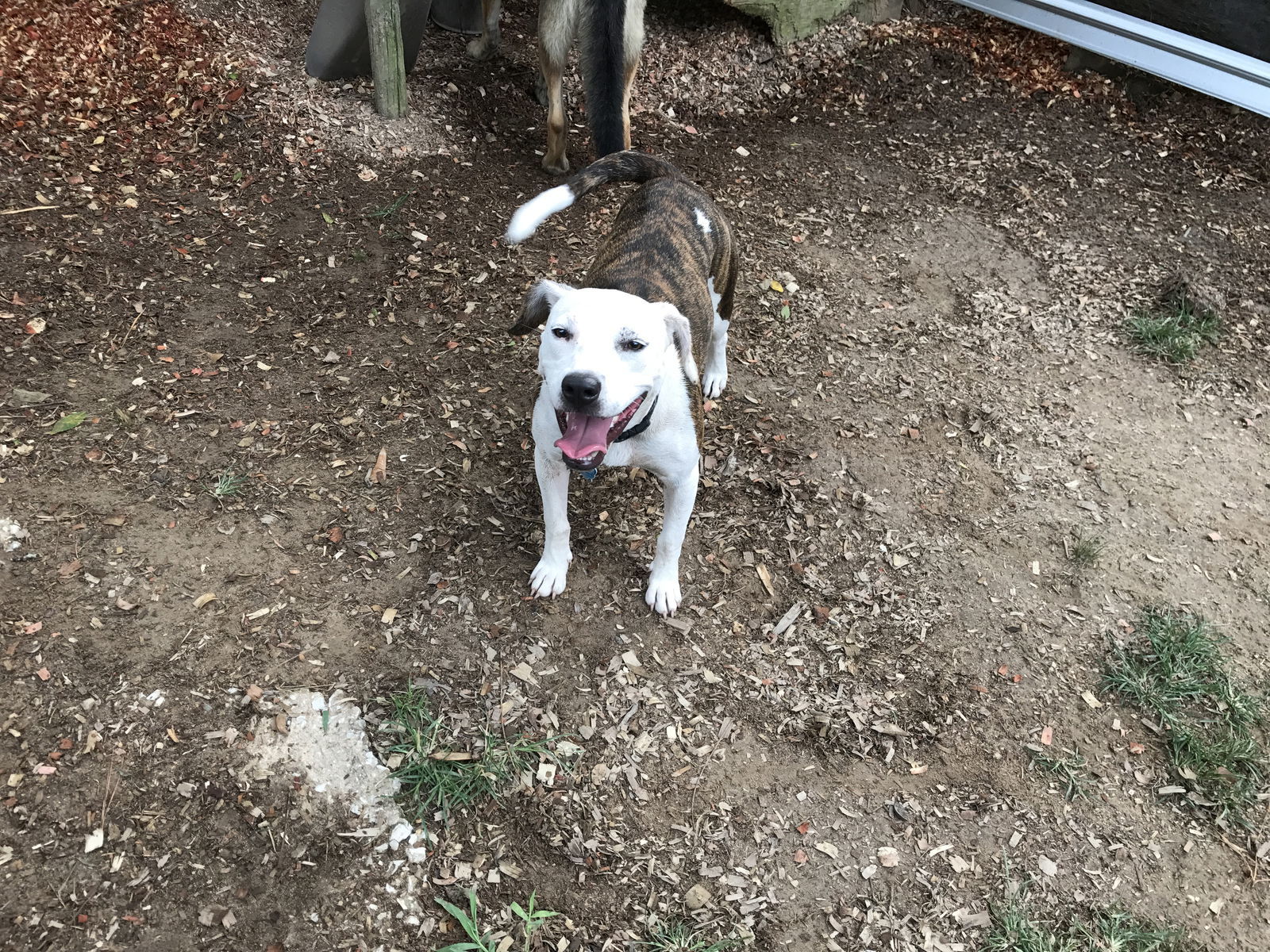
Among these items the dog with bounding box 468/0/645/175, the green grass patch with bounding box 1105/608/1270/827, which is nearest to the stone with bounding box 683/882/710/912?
the green grass patch with bounding box 1105/608/1270/827

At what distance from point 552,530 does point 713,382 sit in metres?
1.41

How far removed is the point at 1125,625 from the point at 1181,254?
3.19 m

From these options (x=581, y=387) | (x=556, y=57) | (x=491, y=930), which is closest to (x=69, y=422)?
(x=581, y=387)

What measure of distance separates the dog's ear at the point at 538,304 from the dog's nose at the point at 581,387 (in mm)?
452

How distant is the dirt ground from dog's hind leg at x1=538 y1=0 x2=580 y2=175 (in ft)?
0.66

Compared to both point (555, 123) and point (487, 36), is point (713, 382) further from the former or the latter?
point (487, 36)

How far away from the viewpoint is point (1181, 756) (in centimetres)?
312

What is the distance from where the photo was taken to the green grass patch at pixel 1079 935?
2.62 metres

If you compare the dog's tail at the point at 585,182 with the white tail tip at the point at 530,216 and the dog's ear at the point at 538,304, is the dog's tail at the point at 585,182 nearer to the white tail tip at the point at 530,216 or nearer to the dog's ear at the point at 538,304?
the white tail tip at the point at 530,216

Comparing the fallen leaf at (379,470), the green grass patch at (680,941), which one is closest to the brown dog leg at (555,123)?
the fallen leaf at (379,470)

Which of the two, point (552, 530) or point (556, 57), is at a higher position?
point (556, 57)

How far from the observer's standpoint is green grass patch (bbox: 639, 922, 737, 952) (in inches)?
100.0

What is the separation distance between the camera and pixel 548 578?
132 inches

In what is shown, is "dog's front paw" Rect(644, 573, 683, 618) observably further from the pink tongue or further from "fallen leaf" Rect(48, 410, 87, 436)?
"fallen leaf" Rect(48, 410, 87, 436)
